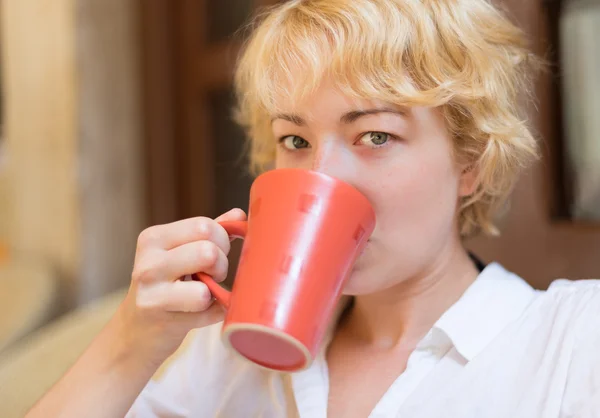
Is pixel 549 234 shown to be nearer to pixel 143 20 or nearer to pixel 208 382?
pixel 208 382

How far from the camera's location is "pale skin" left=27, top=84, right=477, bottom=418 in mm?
689

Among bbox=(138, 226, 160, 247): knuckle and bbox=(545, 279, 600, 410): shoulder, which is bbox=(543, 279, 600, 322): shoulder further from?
bbox=(138, 226, 160, 247): knuckle

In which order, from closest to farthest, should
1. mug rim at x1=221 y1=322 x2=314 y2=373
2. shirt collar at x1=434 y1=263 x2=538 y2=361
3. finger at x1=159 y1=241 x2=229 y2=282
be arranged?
mug rim at x1=221 y1=322 x2=314 y2=373, finger at x1=159 y1=241 x2=229 y2=282, shirt collar at x1=434 y1=263 x2=538 y2=361

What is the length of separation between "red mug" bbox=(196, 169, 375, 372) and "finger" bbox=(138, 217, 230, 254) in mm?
51

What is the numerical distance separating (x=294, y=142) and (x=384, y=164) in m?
0.13

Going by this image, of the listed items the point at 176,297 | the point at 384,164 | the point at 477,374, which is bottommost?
the point at 477,374

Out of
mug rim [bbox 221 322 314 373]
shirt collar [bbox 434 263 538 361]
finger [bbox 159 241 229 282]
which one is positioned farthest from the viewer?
shirt collar [bbox 434 263 538 361]

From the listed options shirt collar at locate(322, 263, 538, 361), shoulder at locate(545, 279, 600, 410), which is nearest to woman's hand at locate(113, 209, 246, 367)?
shirt collar at locate(322, 263, 538, 361)

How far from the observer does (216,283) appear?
660 millimetres

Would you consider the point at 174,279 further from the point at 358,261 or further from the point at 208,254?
the point at 358,261

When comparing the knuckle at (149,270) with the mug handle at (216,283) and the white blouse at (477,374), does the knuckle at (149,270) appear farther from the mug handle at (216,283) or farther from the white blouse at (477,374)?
the white blouse at (477,374)

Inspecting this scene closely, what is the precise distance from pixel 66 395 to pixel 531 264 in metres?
0.74

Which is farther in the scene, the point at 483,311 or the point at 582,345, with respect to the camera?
the point at 483,311

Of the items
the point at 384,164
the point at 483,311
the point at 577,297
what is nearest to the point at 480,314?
the point at 483,311
